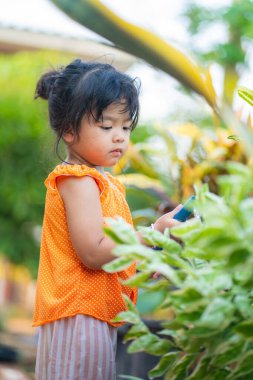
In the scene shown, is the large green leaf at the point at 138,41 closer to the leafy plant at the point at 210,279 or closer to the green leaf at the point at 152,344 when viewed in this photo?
the leafy plant at the point at 210,279

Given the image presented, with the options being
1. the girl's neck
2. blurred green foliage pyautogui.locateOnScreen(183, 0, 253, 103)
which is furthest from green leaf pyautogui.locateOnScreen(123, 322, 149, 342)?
blurred green foliage pyautogui.locateOnScreen(183, 0, 253, 103)

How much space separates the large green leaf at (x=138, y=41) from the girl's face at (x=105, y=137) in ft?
1.02

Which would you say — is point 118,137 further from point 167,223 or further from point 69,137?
point 167,223

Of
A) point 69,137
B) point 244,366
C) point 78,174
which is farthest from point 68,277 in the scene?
point 244,366

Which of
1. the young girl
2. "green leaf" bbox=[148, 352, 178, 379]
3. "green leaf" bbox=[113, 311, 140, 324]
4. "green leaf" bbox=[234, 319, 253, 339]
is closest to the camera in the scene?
"green leaf" bbox=[234, 319, 253, 339]

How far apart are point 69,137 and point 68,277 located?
1.14 ft

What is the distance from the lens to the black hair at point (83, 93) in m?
1.99

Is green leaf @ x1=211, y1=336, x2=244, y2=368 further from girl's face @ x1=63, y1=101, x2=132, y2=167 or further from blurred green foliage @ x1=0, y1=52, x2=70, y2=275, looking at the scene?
blurred green foliage @ x1=0, y1=52, x2=70, y2=275

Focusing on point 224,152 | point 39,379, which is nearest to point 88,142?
point 39,379

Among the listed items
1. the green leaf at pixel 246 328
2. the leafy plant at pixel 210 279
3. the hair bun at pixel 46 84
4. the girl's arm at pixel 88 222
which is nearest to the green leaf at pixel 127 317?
the leafy plant at pixel 210 279

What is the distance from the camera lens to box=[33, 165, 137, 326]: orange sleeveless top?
6.38 feet

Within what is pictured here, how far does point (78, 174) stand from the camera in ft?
6.31

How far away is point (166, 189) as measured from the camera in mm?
4676

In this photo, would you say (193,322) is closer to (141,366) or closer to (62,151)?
(62,151)
